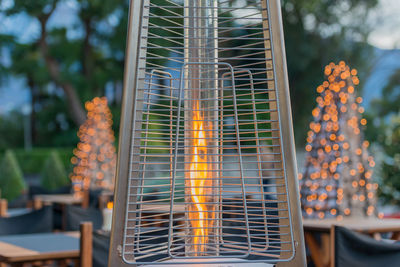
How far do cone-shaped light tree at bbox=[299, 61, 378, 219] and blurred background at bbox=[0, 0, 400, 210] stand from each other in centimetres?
790

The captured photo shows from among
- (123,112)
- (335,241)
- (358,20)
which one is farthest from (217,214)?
(358,20)

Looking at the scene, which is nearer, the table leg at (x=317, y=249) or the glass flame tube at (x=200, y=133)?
the glass flame tube at (x=200, y=133)

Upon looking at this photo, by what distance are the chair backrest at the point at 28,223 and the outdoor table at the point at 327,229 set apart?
1.47m

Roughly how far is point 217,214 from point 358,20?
13300 mm

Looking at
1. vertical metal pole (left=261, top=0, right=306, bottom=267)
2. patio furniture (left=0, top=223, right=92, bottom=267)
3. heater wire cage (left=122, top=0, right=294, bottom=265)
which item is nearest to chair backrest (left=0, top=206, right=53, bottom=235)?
patio furniture (left=0, top=223, right=92, bottom=267)

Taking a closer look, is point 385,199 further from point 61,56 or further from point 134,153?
point 61,56

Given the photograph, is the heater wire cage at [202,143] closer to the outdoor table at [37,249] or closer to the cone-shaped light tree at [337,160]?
the outdoor table at [37,249]

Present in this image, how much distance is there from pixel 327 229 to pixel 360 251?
909mm

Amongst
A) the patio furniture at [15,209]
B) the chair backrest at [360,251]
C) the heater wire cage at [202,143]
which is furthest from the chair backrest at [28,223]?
the heater wire cage at [202,143]

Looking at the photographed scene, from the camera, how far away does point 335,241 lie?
199 cm

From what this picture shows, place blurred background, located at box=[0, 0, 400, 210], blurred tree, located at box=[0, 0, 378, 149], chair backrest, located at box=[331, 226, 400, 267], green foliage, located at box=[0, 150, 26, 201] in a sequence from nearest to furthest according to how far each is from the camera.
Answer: chair backrest, located at box=[331, 226, 400, 267] → green foliage, located at box=[0, 150, 26, 201] → blurred tree, located at box=[0, 0, 378, 149] → blurred background, located at box=[0, 0, 400, 210]

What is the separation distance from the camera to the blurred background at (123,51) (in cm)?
1316

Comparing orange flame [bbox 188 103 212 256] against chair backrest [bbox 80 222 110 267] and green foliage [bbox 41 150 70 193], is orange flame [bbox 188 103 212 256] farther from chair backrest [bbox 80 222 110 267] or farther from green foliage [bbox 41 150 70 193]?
green foliage [bbox 41 150 70 193]

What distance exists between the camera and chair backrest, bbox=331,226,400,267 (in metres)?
1.95
